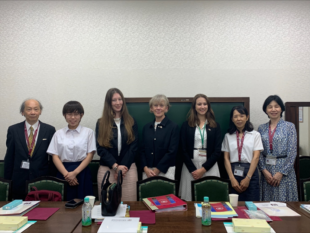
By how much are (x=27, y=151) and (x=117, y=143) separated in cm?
110

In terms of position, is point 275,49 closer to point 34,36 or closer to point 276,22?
point 276,22

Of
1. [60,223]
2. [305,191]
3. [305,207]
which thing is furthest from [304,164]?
[60,223]

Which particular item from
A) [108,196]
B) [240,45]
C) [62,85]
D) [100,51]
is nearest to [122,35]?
[100,51]

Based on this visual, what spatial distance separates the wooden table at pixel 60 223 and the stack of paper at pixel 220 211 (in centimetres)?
88

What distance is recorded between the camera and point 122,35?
3.64 m

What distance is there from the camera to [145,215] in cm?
170

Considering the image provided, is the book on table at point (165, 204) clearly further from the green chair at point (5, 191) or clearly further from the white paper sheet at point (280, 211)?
the green chair at point (5, 191)

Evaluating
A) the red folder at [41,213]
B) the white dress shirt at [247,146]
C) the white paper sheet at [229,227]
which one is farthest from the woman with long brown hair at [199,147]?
the red folder at [41,213]

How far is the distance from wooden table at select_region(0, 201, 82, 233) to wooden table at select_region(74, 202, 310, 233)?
0.07 meters

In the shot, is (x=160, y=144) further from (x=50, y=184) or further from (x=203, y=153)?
(x=50, y=184)

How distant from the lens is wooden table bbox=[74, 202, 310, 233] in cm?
148

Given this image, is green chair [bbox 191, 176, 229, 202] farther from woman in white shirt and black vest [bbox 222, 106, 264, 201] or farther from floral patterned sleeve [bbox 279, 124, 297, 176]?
floral patterned sleeve [bbox 279, 124, 297, 176]

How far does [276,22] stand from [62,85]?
353 centimetres

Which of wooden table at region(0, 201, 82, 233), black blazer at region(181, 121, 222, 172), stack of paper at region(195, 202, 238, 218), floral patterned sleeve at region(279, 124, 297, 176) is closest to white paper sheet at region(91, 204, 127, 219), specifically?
wooden table at region(0, 201, 82, 233)
